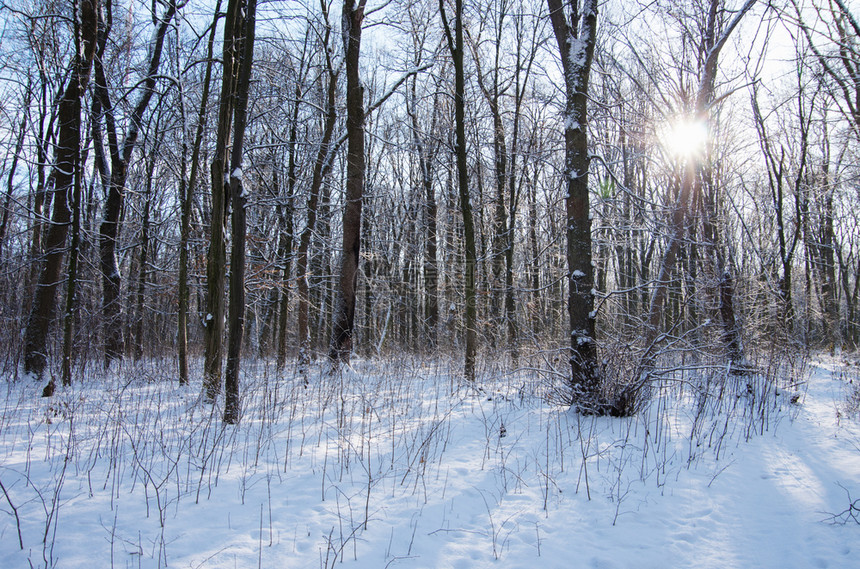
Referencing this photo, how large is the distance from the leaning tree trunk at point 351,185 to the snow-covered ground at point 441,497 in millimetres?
3761

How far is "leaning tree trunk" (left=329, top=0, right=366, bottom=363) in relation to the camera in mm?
8828

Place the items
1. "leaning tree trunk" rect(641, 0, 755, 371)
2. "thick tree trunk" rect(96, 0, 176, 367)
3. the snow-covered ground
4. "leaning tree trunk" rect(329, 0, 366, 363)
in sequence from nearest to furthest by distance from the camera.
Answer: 1. the snow-covered ground
2. "leaning tree trunk" rect(641, 0, 755, 371)
3. "leaning tree trunk" rect(329, 0, 366, 363)
4. "thick tree trunk" rect(96, 0, 176, 367)

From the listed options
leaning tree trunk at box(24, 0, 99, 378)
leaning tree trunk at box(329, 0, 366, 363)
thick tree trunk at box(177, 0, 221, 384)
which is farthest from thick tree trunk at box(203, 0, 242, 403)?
leaning tree trunk at box(24, 0, 99, 378)

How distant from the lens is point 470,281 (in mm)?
8484

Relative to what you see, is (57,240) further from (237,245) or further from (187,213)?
(237,245)

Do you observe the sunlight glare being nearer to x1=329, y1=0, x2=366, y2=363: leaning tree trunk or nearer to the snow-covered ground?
the snow-covered ground

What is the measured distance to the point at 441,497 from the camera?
3223 millimetres

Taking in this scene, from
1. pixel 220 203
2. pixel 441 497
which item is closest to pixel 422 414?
pixel 441 497

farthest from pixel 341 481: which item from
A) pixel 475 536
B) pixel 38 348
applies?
pixel 38 348

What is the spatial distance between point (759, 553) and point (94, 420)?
628 cm

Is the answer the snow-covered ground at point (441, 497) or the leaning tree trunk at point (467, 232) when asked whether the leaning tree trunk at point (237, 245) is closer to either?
the snow-covered ground at point (441, 497)

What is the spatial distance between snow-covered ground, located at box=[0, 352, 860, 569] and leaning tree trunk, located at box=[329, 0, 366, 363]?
12.3 ft

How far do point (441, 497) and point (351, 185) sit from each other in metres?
7.15

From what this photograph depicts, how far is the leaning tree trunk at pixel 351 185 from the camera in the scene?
883 cm
